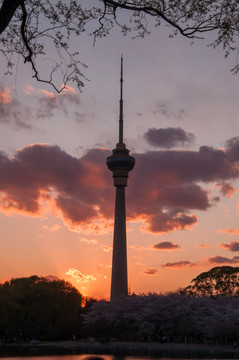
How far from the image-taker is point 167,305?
10350 cm

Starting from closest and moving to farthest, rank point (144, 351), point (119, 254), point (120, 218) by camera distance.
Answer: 1. point (144, 351)
2. point (119, 254)
3. point (120, 218)

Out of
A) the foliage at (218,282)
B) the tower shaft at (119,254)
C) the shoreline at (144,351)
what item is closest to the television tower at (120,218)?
the tower shaft at (119,254)

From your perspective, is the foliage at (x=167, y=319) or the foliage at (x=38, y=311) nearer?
the foliage at (x=167, y=319)

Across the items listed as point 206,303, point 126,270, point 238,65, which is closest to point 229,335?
point 206,303

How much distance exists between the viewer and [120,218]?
6501 inches

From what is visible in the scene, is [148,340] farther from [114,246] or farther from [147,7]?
[147,7]

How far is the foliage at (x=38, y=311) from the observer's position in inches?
4050

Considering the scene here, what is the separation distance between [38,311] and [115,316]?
54.1ft

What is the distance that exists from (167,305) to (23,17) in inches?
3728

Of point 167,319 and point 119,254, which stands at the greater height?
point 119,254

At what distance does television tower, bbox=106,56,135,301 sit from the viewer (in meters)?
159

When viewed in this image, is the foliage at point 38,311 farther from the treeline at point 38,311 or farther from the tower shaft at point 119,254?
the tower shaft at point 119,254

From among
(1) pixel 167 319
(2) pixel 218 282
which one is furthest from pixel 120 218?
(1) pixel 167 319

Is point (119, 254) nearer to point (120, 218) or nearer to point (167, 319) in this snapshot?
point (120, 218)
